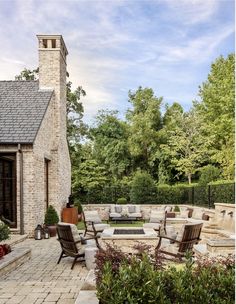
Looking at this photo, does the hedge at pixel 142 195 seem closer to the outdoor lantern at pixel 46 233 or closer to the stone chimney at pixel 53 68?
the stone chimney at pixel 53 68

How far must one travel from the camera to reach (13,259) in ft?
Answer: 27.9

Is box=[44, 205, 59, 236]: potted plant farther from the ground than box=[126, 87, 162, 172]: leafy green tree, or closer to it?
closer to it

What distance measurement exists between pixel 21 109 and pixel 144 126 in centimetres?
1544

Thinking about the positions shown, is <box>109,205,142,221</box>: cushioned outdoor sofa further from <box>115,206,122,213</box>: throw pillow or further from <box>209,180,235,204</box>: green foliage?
<box>209,180,235,204</box>: green foliage

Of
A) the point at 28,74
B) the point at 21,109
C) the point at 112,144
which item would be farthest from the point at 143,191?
the point at 28,74

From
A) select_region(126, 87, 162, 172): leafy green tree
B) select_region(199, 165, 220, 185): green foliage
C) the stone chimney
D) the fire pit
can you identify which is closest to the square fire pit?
the fire pit

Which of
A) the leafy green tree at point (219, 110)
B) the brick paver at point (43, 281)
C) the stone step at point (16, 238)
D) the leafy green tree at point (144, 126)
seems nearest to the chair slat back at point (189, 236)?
the brick paver at point (43, 281)

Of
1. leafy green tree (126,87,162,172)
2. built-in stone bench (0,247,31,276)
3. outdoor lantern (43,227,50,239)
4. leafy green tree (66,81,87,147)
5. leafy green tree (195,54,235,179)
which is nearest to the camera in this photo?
built-in stone bench (0,247,31,276)

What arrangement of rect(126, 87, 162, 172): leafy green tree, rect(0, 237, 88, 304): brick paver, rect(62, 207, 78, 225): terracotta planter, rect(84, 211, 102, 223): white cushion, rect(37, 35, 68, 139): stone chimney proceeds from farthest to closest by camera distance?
1. rect(126, 87, 162, 172): leafy green tree
2. rect(62, 207, 78, 225): terracotta planter
3. rect(37, 35, 68, 139): stone chimney
4. rect(84, 211, 102, 223): white cushion
5. rect(0, 237, 88, 304): brick paver

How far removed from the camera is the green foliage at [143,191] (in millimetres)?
22000

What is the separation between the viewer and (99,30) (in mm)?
3965

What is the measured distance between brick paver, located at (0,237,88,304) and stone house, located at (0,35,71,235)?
10.5 feet

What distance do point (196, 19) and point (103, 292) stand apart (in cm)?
279

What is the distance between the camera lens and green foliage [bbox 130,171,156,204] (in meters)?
22.0
